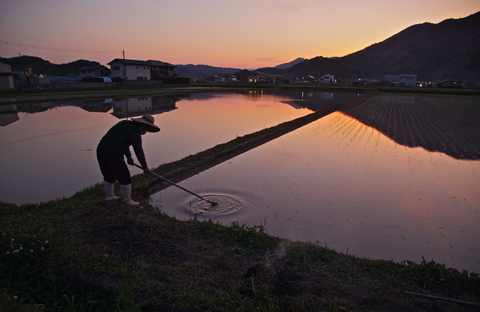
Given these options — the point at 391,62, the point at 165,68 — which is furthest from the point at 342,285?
the point at 391,62

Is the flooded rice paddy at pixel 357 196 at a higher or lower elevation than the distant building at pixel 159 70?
lower

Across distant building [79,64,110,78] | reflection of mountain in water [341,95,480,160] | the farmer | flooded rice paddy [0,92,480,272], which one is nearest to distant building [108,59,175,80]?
distant building [79,64,110,78]

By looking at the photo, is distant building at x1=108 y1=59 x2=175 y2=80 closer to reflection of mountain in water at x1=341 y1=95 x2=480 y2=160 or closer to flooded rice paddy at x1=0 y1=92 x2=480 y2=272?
flooded rice paddy at x1=0 y1=92 x2=480 y2=272

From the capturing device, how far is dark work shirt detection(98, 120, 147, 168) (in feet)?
13.2

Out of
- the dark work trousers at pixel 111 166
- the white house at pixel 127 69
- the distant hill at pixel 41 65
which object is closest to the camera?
the dark work trousers at pixel 111 166

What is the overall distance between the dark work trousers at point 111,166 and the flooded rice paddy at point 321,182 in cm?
105

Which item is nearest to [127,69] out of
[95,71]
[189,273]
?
[95,71]

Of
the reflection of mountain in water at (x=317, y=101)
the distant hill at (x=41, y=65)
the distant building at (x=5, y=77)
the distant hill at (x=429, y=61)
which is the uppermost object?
the distant hill at (x=429, y=61)

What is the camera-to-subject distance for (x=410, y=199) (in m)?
5.41

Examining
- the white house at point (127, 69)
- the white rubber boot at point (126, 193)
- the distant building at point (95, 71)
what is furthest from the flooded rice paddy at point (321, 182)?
the distant building at point (95, 71)

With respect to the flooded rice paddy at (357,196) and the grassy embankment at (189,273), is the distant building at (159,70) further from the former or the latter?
the grassy embankment at (189,273)

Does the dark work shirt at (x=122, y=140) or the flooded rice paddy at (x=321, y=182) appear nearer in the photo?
the dark work shirt at (x=122, y=140)

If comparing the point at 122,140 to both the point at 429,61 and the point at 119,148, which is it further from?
the point at 429,61

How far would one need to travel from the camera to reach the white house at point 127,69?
45.0m
